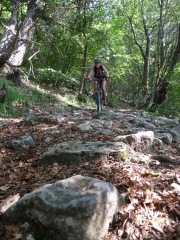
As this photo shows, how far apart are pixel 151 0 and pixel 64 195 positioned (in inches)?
857

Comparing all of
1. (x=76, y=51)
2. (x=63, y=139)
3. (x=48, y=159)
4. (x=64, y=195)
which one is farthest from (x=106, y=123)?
(x=76, y=51)

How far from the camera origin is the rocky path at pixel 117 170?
7.99ft

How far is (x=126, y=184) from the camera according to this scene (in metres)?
3.02

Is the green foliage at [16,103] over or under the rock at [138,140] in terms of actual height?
under

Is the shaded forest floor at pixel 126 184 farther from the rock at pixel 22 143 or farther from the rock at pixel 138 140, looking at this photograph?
the rock at pixel 138 140

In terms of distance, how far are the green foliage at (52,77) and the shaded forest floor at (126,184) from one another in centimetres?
949

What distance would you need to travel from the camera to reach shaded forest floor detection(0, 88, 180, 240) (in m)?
2.38

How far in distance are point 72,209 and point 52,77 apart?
1369cm

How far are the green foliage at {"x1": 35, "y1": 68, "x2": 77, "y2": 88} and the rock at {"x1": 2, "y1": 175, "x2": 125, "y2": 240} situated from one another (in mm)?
12266

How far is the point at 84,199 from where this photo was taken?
2.40 m

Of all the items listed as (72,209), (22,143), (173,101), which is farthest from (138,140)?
(173,101)

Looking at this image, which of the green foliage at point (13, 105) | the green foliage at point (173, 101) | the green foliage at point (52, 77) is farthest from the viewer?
the green foliage at point (173, 101)

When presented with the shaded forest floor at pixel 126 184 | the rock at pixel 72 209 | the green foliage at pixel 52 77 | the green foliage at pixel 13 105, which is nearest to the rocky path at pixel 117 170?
the shaded forest floor at pixel 126 184

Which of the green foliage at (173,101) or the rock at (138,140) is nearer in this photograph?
the rock at (138,140)
